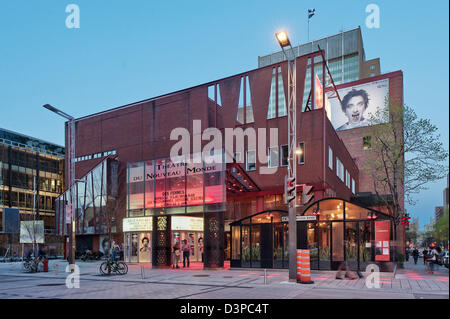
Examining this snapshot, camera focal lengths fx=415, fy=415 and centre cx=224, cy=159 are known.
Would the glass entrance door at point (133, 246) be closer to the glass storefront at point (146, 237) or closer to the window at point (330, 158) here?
the glass storefront at point (146, 237)

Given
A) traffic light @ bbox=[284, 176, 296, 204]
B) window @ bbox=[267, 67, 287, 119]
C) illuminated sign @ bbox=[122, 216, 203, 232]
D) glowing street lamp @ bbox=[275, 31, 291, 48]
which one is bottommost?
illuminated sign @ bbox=[122, 216, 203, 232]

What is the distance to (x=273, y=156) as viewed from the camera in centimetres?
3406

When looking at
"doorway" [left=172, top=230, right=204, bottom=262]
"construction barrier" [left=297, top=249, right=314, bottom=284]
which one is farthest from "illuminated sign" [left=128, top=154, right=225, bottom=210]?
"construction barrier" [left=297, top=249, right=314, bottom=284]

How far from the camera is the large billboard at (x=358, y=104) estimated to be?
74.5m

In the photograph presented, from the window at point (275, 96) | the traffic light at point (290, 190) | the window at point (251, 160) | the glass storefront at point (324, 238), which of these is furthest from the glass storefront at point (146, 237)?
the traffic light at point (290, 190)

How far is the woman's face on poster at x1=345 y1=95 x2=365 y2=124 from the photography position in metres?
76.8

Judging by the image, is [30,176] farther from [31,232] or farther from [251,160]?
[251,160]

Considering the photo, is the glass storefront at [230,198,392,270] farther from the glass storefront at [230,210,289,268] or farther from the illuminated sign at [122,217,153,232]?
the illuminated sign at [122,217,153,232]

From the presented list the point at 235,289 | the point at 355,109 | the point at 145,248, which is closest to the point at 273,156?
the point at 145,248

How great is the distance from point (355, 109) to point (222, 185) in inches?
2250

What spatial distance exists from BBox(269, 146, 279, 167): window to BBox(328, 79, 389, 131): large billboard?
4404 cm

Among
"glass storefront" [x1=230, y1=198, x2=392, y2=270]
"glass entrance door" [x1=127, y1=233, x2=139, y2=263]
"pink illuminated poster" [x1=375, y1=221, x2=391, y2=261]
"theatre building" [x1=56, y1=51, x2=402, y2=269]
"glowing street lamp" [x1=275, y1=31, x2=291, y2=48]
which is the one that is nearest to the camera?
"glowing street lamp" [x1=275, y1=31, x2=291, y2=48]

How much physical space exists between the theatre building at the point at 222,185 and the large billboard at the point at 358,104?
113 feet
